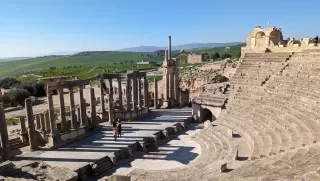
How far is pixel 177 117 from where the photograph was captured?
29.7 meters

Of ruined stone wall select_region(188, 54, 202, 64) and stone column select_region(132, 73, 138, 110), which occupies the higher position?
ruined stone wall select_region(188, 54, 202, 64)

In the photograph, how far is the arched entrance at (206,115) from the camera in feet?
97.0

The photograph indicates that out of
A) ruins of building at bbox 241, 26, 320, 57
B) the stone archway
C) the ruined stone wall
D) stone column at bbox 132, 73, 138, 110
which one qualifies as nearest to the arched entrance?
stone column at bbox 132, 73, 138, 110

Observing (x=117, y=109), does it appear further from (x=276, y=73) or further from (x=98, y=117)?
(x=276, y=73)

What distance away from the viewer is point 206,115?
3036 centimetres

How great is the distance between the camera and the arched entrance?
29.6 m

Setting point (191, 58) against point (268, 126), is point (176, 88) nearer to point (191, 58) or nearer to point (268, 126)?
point (268, 126)

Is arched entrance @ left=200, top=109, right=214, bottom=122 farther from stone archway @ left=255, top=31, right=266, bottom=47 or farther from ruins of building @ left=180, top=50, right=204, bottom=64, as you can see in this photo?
ruins of building @ left=180, top=50, right=204, bottom=64

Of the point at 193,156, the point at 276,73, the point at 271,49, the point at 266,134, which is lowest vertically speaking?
the point at 193,156

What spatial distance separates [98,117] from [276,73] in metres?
16.8

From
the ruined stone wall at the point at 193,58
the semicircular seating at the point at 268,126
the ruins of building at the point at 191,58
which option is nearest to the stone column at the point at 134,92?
the semicircular seating at the point at 268,126

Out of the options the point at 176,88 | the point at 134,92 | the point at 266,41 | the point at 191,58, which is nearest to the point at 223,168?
the point at 134,92

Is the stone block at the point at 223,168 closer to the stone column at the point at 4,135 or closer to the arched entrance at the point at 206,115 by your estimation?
the stone column at the point at 4,135

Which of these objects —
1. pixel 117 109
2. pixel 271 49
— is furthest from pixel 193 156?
pixel 271 49
